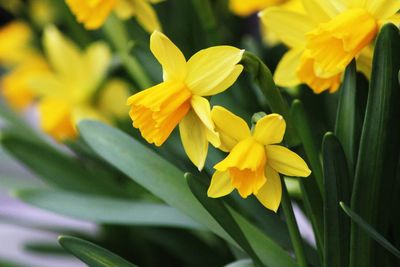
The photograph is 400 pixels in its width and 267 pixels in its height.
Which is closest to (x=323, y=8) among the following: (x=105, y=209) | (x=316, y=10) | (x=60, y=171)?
(x=316, y=10)

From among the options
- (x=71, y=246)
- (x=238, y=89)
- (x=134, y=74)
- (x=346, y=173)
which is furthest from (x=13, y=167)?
(x=346, y=173)

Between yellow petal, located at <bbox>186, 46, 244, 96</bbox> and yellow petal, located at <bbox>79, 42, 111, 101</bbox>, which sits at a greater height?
yellow petal, located at <bbox>79, 42, 111, 101</bbox>

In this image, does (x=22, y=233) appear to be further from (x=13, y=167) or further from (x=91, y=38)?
(x=91, y=38)

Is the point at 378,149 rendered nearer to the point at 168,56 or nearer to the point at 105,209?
the point at 168,56

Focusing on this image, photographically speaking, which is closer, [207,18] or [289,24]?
[289,24]

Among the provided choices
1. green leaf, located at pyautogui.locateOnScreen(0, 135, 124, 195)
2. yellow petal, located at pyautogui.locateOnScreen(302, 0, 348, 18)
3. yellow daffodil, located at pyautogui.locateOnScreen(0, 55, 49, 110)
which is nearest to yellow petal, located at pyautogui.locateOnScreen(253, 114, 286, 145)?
yellow petal, located at pyautogui.locateOnScreen(302, 0, 348, 18)

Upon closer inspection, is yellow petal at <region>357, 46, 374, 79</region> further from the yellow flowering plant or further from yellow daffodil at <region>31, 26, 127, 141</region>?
yellow daffodil at <region>31, 26, 127, 141</region>
